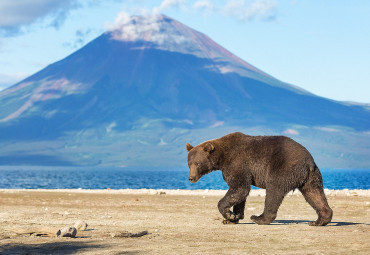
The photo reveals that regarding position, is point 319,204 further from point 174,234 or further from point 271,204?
point 174,234

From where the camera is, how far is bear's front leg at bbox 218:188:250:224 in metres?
16.1

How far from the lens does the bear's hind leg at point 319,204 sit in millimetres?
15703

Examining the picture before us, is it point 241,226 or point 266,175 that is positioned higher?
point 266,175

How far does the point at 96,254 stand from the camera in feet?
36.7

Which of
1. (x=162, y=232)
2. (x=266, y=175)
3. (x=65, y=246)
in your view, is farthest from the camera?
(x=266, y=175)

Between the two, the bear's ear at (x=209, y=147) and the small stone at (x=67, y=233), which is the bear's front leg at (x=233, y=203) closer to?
the bear's ear at (x=209, y=147)

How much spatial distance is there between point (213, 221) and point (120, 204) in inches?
325

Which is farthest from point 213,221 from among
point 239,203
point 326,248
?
point 326,248

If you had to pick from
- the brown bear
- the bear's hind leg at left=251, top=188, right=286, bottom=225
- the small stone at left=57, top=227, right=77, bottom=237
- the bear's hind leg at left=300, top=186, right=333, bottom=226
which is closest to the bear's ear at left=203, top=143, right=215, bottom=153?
the brown bear

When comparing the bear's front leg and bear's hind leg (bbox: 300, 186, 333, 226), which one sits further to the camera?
the bear's front leg

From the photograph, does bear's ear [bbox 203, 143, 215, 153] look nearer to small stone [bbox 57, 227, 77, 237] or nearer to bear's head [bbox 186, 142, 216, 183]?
bear's head [bbox 186, 142, 216, 183]

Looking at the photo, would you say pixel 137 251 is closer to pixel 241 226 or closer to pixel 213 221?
pixel 241 226

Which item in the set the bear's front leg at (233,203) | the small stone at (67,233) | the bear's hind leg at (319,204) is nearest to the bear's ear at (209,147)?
the bear's front leg at (233,203)

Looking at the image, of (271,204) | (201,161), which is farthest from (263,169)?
(201,161)
